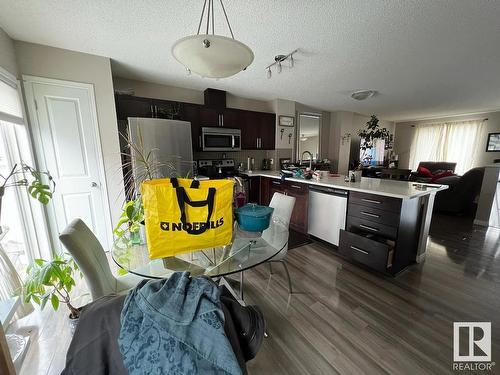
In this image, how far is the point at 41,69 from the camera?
214 centimetres

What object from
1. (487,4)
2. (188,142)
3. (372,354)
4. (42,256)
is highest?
(487,4)

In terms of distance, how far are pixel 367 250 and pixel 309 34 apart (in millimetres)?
2210

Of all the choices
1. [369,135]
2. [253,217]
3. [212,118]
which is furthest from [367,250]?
[369,135]

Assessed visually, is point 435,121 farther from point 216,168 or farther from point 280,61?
point 216,168

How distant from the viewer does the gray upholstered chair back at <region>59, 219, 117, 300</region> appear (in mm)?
1028

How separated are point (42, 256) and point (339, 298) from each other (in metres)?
3.08

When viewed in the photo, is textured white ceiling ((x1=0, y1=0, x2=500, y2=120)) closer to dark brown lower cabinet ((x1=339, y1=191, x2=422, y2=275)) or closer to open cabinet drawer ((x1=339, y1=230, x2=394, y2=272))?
dark brown lower cabinet ((x1=339, y1=191, x2=422, y2=275))

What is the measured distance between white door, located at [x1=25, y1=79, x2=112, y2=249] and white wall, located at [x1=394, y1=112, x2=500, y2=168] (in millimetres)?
8850

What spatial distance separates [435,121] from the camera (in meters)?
6.49

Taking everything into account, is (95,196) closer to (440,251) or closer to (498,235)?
(440,251)

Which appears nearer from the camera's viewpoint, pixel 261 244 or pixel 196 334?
pixel 196 334

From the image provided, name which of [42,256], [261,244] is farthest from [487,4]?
[42,256]

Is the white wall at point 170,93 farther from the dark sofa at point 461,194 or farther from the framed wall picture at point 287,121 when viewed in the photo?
the dark sofa at point 461,194

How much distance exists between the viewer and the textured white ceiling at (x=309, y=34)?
1.58m
